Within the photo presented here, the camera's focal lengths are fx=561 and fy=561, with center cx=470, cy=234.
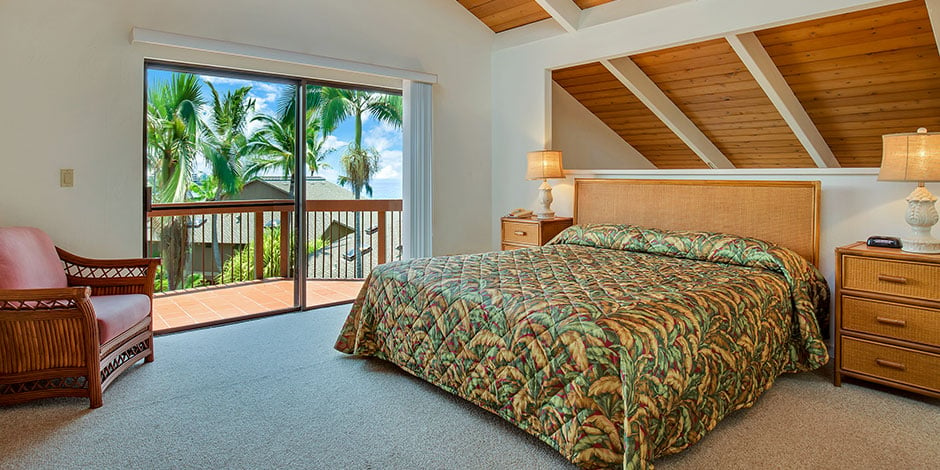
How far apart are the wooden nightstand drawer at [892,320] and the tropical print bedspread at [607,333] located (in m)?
0.18

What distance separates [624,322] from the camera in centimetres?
204

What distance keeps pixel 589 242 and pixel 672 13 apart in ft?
5.55

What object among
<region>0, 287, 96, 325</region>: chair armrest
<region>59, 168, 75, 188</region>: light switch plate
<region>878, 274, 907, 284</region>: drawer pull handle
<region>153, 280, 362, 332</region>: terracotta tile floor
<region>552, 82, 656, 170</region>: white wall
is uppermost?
<region>552, 82, 656, 170</region>: white wall

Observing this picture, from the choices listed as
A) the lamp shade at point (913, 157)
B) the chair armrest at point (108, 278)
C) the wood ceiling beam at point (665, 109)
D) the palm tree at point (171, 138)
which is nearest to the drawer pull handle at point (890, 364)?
the lamp shade at point (913, 157)

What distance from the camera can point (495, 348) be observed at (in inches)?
92.2

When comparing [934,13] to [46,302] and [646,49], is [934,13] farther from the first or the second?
[46,302]

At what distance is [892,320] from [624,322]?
5.22ft

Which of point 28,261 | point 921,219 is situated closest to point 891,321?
point 921,219

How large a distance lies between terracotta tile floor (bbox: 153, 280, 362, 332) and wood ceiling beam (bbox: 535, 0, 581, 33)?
283cm

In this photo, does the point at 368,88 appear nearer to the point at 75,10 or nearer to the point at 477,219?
the point at 477,219

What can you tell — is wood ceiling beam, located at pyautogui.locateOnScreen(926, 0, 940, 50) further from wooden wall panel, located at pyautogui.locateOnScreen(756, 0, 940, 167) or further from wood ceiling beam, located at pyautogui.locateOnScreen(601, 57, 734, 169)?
wood ceiling beam, located at pyautogui.locateOnScreen(601, 57, 734, 169)

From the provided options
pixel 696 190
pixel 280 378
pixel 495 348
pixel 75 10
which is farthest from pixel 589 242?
pixel 75 10

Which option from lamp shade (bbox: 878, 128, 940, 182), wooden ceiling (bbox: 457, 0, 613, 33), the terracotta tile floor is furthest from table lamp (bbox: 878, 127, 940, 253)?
the terracotta tile floor

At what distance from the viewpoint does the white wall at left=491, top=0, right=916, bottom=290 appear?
3.18 metres
